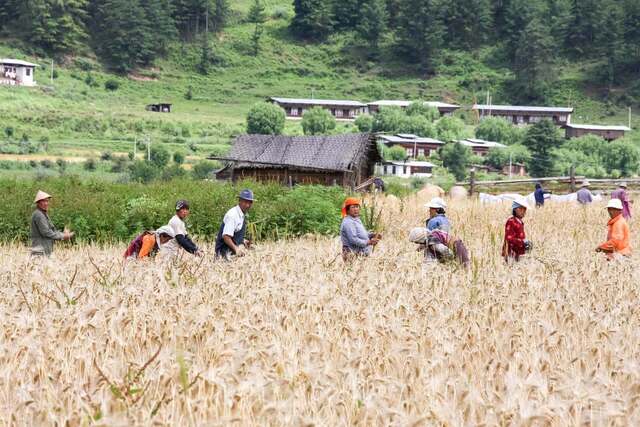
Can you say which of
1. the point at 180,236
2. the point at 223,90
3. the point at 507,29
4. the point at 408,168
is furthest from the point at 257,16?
the point at 180,236

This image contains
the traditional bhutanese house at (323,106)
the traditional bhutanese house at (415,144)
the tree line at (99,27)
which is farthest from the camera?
the tree line at (99,27)

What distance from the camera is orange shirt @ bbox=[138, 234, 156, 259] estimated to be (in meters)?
10.0

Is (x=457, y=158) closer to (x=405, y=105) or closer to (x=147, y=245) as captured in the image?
(x=405, y=105)

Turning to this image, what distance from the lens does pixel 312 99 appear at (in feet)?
311

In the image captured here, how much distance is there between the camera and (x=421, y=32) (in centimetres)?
11225

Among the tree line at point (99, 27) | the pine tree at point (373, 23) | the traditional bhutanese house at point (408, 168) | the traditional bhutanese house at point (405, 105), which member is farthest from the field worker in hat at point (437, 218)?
the pine tree at point (373, 23)

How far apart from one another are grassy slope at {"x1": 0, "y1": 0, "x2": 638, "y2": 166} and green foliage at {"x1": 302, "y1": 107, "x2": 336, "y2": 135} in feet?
5.01

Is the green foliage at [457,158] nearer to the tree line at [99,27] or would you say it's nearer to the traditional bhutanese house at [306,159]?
the traditional bhutanese house at [306,159]

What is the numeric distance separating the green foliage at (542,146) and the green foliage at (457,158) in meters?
4.43

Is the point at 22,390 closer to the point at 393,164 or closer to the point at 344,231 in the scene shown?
the point at 344,231

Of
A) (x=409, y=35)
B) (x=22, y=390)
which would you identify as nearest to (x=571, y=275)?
(x=22, y=390)

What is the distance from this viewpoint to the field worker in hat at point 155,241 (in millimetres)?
9883

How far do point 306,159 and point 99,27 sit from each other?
250ft

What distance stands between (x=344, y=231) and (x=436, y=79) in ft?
323
